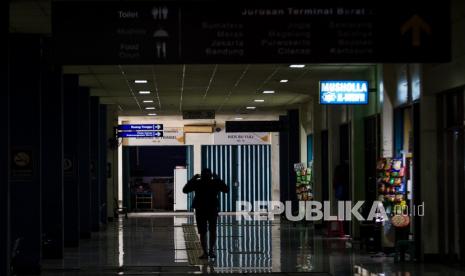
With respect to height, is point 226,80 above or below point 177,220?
above

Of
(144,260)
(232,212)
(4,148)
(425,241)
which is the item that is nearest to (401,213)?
(425,241)

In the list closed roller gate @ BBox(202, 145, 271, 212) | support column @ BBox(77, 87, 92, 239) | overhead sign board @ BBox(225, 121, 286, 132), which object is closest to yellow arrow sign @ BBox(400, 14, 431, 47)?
support column @ BBox(77, 87, 92, 239)

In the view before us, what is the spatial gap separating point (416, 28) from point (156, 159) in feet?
89.7

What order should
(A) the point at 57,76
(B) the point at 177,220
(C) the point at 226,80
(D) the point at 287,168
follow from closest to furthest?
(A) the point at 57,76 < (C) the point at 226,80 < (B) the point at 177,220 < (D) the point at 287,168

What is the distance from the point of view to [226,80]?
66.4 feet

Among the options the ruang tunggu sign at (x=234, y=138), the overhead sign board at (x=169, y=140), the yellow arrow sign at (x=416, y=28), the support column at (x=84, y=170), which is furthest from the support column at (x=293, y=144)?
the yellow arrow sign at (x=416, y=28)

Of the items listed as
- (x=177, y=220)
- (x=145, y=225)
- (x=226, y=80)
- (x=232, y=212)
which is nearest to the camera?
(x=226, y=80)

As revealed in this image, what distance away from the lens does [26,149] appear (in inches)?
522

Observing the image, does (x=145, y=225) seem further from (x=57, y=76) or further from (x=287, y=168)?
(x=57, y=76)

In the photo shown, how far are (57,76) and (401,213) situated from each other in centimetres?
616

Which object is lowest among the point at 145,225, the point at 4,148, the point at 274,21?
the point at 145,225

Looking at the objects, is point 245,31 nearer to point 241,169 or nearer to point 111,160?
point 111,160

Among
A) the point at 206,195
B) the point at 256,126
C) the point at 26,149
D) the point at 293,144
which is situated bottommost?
the point at 206,195

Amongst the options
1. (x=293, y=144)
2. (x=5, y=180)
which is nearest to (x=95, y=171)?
(x=293, y=144)
